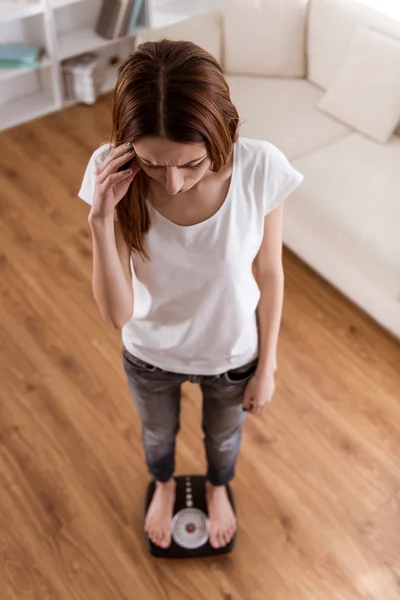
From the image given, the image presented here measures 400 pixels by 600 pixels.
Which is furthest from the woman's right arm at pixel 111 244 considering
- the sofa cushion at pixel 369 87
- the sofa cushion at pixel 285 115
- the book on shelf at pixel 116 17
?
the book on shelf at pixel 116 17

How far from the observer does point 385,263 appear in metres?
2.17

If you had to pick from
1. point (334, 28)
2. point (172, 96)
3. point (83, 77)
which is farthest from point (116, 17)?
point (172, 96)

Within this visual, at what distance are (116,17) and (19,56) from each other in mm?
512

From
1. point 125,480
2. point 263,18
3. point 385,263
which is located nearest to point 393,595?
Result: point 125,480

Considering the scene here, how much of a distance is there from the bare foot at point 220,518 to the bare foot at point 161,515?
0.36ft

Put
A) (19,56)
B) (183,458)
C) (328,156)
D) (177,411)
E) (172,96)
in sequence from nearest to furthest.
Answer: (172,96) → (177,411) → (183,458) → (328,156) → (19,56)

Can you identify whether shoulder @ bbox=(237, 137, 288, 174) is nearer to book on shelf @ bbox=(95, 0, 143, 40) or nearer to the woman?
the woman

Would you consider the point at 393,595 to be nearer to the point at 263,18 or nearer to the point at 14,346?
the point at 14,346

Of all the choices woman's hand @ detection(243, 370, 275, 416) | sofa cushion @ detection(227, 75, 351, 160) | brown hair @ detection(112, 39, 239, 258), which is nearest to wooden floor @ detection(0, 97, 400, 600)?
sofa cushion @ detection(227, 75, 351, 160)

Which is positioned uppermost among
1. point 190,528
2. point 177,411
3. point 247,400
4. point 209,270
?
point 209,270

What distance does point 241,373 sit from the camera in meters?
1.46

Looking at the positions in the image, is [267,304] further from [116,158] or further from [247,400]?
[116,158]

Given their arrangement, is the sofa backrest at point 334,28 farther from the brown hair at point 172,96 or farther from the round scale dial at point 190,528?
the brown hair at point 172,96

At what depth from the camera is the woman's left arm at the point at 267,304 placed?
4.11 ft
